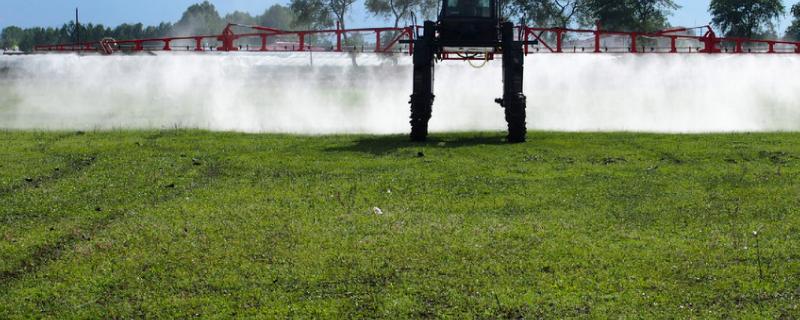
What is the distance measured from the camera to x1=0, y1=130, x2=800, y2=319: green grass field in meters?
8.28

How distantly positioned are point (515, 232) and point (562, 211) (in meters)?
1.51

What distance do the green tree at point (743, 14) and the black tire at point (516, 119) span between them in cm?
8053

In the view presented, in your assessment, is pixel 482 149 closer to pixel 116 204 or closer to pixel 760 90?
pixel 116 204

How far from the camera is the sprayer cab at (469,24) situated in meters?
22.2

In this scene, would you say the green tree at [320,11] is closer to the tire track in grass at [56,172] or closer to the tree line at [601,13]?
the tree line at [601,13]

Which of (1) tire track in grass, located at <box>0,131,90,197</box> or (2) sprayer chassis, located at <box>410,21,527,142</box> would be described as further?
(2) sprayer chassis, located at <box>410,21,527,142</box>

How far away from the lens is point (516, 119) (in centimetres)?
2077

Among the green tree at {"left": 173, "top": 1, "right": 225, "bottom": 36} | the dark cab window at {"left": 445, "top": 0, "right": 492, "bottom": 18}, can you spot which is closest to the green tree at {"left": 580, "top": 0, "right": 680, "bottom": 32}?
the dark cab window at {"left": 445, "top": 0, "right": 492, "bottom": 18}

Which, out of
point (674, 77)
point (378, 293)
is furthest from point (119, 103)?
point (378, 293)

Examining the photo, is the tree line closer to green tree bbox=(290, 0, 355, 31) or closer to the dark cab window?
green tree bbox=(290, 0, 355, 31)

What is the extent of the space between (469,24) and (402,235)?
12.4 m

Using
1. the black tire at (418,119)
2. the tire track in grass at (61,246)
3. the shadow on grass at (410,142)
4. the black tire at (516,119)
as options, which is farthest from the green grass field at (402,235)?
the black tire at (418,119)

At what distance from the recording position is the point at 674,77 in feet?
119

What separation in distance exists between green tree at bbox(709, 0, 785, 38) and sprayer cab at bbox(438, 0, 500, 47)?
79.0m
